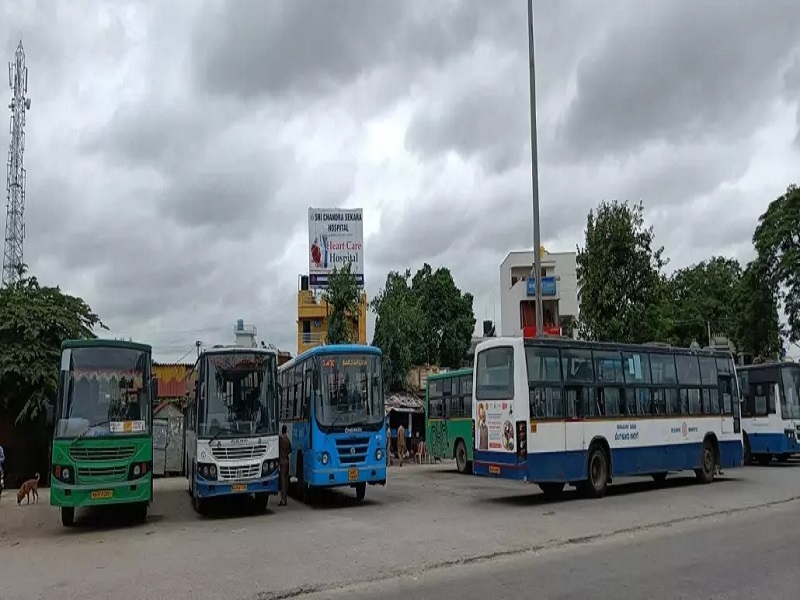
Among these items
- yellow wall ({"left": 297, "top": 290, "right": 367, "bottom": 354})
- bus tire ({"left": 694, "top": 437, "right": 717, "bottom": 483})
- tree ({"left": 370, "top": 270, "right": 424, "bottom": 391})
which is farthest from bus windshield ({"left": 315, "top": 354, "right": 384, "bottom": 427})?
yellow wall ({"left": 297, "top": 290, "right": 367, "bottom": 354})

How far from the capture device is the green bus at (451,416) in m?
25.2

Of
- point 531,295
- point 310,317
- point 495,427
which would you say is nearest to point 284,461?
point 495,427

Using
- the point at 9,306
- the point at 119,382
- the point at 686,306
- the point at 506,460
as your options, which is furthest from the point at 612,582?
the point at 686,306

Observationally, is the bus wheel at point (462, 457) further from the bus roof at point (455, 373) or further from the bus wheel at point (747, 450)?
the bus wheel at point (747, 450)

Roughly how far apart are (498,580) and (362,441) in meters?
7.78

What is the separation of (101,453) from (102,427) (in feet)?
1.61

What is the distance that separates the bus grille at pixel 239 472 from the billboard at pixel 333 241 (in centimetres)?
2826

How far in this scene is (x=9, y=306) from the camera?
24953mm

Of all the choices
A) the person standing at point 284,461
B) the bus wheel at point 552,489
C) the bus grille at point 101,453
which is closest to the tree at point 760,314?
the bus wheel at point 552,489

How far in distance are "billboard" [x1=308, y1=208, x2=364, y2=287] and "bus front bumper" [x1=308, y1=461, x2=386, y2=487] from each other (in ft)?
88.8

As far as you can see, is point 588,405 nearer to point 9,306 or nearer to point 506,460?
point 506,460

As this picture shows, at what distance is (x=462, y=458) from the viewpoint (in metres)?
25.8

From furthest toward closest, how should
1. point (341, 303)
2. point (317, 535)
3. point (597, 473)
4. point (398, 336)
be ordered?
point (398, 336)
point (341, 303)
point (597, 473)
point (317, 535)

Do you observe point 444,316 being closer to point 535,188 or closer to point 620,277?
point 620,277
